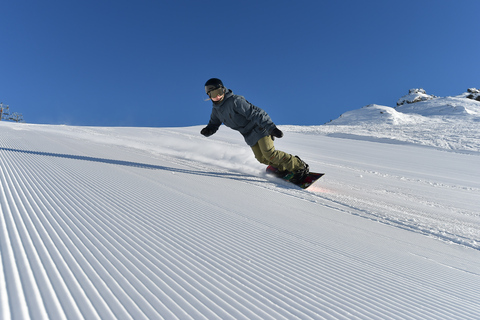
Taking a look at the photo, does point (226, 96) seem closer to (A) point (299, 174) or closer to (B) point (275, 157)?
(B) point (275, 157)

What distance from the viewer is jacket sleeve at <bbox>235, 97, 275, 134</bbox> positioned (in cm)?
540

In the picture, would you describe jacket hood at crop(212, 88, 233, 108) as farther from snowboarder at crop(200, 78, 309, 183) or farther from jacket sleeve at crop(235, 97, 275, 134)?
jacket sleeve at crop(235, 97, 275, 134)

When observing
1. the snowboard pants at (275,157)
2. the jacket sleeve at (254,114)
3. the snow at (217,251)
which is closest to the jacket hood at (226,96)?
the jacket sleeve at (254,114)

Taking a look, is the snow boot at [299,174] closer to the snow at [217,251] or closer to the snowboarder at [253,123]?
the snowboarder at [253,123]

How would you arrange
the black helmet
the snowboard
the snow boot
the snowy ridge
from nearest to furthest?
the snowy ridge < the snowboard < the black helmet < the snow boot

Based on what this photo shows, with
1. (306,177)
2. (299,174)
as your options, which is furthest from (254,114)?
(306,177)

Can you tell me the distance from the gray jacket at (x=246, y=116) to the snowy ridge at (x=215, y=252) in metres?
1.55

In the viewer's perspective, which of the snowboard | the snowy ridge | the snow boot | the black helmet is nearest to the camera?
the snowy ridge

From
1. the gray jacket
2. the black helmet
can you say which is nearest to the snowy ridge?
the gray jacket

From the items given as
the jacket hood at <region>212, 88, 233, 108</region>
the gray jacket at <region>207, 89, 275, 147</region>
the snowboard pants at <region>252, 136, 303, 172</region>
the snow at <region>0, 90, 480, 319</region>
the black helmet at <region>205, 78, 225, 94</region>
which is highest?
the black helmet at <region>205, 78, 225, 94</region>

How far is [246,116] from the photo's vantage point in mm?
5449

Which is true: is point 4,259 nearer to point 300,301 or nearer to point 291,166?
point 300,301

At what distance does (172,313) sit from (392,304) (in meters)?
1.24

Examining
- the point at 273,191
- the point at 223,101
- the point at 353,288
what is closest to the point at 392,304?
the point at 353,288
